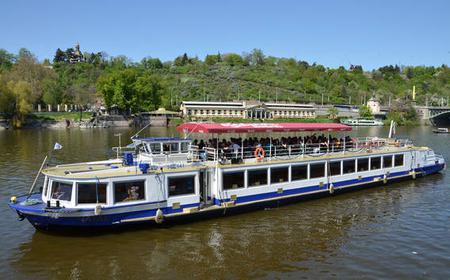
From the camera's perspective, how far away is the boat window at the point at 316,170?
80.5ft

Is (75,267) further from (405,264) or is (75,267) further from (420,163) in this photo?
(420,163)

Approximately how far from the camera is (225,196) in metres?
20.6

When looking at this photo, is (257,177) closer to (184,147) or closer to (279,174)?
(279,174)

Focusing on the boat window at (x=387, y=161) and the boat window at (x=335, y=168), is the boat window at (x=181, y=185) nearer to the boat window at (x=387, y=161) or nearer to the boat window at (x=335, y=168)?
the boat window at (x=335, y=168)

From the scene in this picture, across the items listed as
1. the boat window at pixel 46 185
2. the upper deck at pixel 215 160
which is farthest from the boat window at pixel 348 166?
the boat window at pixel 46 185

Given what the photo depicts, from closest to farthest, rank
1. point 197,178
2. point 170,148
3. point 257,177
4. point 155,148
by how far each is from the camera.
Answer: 1. point 197,178
2. point 155,148
3. point 170,148
4. point 257,177

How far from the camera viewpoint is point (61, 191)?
58.3ft

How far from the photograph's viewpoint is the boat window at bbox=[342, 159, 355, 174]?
86.8 ft

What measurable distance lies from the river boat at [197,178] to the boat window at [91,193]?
42mm

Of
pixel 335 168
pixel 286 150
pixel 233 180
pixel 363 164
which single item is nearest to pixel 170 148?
pixel 233 180

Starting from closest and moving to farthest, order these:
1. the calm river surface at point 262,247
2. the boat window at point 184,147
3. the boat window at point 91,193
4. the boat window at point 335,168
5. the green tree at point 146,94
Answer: the calm river surface at point 262,247 → the boat window at point 91,193 → the boat window at point 184,147 → the boat window at point 335,168 → the green tree at point 146,94

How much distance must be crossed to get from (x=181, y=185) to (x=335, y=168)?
1139 centimetres

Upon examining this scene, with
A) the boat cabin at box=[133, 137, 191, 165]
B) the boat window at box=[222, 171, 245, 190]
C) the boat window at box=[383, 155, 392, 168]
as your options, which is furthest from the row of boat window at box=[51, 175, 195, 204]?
the boat window at box=[383, 155, 392, 168]

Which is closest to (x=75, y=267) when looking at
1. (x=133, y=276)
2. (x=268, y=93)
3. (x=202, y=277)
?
(x=133, y=276)
